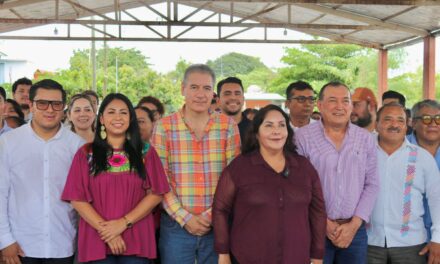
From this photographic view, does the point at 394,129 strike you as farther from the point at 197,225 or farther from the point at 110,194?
the point at 110,194

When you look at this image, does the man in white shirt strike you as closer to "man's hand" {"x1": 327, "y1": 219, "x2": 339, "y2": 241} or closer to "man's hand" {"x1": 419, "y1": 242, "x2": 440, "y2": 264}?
"man's hand" {"x1": 419, "y1": 242, "x2": 440, "y2": 264}

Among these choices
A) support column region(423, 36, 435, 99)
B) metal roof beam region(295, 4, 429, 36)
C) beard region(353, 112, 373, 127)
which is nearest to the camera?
beard region(353, 112, 373, 127)

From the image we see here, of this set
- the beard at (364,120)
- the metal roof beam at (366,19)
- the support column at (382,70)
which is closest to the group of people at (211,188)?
the beard at (364,120)

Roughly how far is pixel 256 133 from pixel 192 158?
1.41ft

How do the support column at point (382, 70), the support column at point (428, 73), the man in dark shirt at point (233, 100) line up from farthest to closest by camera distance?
the support column at point (382, 70), the support column at point (428, 73), the man in dark shirt at point (233, 100)

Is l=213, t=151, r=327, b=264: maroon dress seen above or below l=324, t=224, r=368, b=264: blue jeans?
above

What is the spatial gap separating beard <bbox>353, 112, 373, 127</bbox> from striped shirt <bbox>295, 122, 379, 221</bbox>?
5.52 ft

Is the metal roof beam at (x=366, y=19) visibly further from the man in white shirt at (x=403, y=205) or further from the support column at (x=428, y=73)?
the man in white shirt at (x=403, y=205)

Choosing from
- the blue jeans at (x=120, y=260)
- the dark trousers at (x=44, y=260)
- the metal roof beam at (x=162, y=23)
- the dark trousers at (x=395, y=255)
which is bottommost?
the dark trousers at (x=395, y=255)

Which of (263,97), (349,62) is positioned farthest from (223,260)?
(263,97)

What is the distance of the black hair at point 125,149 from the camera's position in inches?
108

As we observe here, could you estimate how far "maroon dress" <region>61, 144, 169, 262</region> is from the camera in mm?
2703

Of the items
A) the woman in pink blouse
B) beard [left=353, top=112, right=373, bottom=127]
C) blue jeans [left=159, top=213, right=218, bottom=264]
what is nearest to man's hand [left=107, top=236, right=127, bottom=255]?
the woman in pink blouse

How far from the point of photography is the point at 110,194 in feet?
8.94
